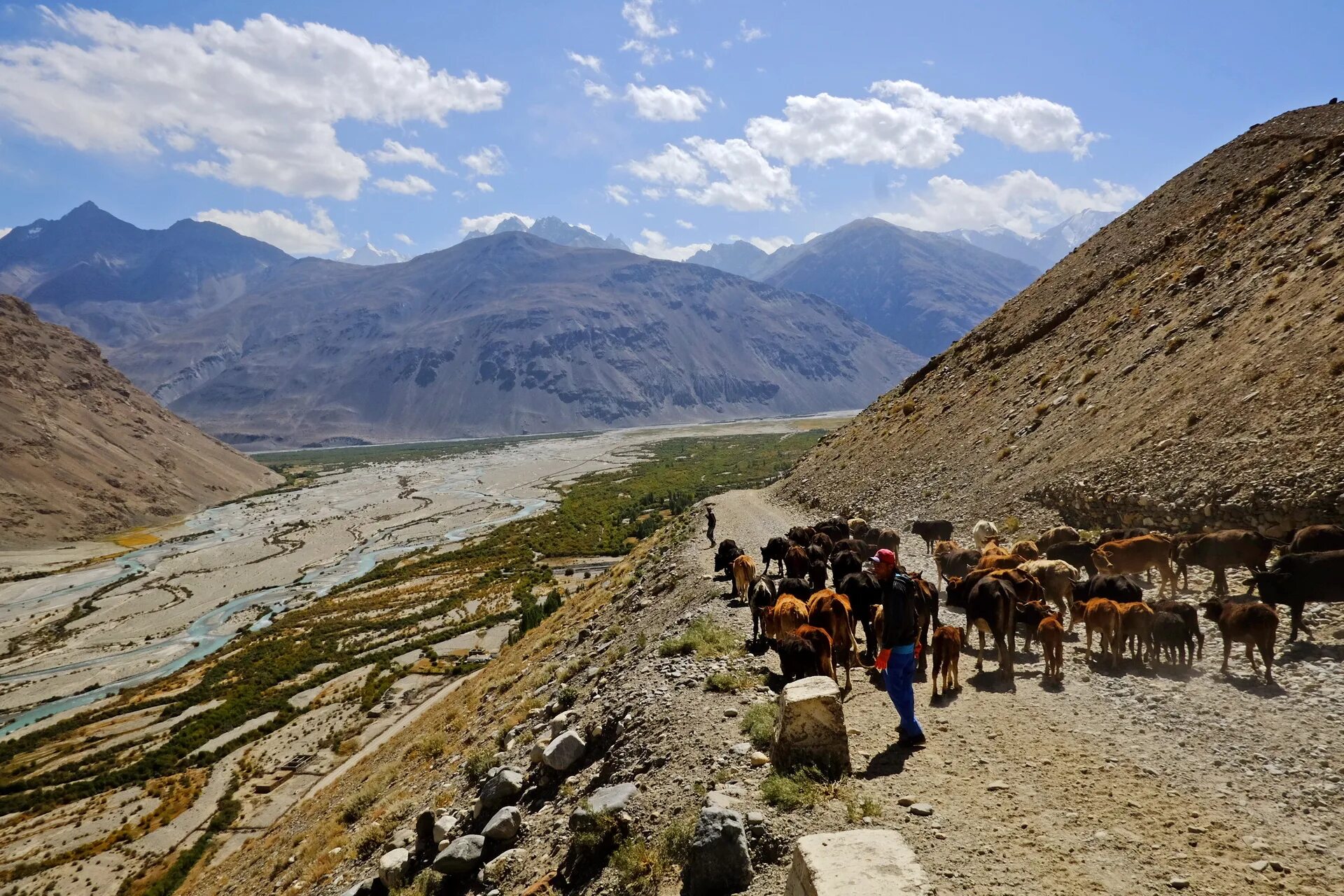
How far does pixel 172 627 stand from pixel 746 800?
61.4m

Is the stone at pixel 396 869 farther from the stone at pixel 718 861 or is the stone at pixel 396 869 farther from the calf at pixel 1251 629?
the calf at pixel 1251 629

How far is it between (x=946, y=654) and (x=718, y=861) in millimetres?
5606

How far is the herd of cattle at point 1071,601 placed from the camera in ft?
33.9

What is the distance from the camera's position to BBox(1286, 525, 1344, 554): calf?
39.7 ft

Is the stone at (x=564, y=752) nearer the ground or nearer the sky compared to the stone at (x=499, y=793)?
nearer the sky

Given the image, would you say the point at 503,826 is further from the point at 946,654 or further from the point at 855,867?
the point at 946,654

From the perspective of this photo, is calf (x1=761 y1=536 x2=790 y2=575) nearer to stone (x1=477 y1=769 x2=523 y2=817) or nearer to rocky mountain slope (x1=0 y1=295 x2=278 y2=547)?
stone (x1=477 y1=769 x2=523 y2=817)

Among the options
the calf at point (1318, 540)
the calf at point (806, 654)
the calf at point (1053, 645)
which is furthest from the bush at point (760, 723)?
the calf at point (1318, 540)

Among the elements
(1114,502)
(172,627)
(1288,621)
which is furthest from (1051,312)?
(172,627)

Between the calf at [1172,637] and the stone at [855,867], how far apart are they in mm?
7619

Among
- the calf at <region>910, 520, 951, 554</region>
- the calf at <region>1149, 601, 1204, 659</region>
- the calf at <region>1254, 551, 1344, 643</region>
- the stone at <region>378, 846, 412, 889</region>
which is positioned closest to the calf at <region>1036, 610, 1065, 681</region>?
the calf at <region>1149, 601, 1204, 659</region>

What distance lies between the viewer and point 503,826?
9.54m

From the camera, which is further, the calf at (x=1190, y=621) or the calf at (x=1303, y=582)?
the calf at (x=1303, y=582)

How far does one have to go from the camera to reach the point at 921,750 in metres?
8.48
